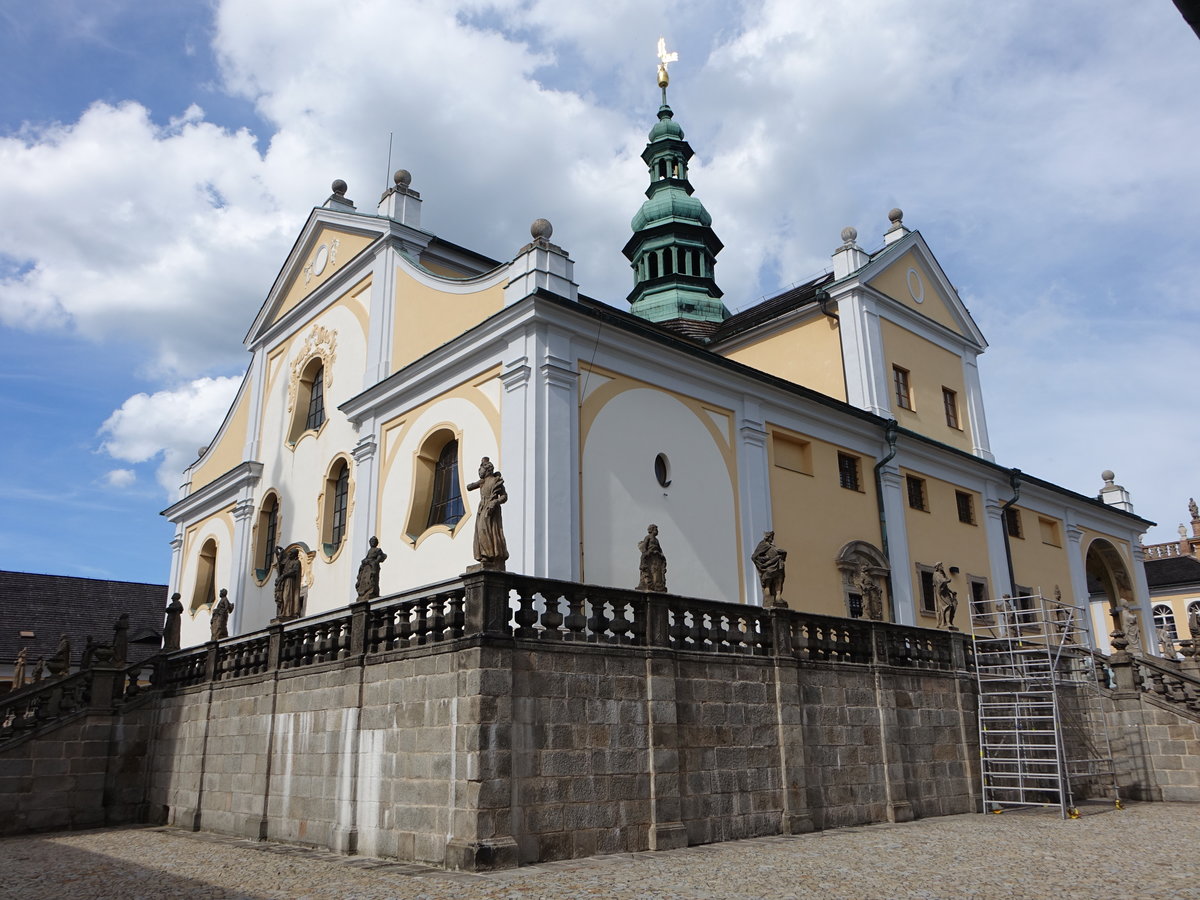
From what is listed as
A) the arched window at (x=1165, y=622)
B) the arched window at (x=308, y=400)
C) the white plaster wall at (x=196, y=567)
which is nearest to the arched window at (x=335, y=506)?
the arched window at (x=308, y=400)

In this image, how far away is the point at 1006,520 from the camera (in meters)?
28.1

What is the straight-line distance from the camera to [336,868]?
10570 mm

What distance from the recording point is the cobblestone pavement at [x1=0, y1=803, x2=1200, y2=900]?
8734 millimetres

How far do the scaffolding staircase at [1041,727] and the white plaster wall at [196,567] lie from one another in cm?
1861

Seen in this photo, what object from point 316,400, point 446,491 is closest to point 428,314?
point 446,491

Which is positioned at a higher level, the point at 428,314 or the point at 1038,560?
the point at 428,314

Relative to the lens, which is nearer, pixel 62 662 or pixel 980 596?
pixel 62 662

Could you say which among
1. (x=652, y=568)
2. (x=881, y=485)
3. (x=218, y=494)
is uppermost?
(x=218, y=494)

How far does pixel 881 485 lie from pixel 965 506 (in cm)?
451

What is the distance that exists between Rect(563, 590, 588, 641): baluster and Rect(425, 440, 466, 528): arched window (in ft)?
22.2

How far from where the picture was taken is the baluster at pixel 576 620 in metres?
11.5

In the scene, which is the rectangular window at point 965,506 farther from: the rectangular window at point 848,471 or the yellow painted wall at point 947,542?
the rectangular window at point 848,471

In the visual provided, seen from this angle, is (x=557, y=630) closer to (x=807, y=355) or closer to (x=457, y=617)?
(x=457, y=617)

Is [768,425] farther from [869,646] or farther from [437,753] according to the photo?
[437,753]
